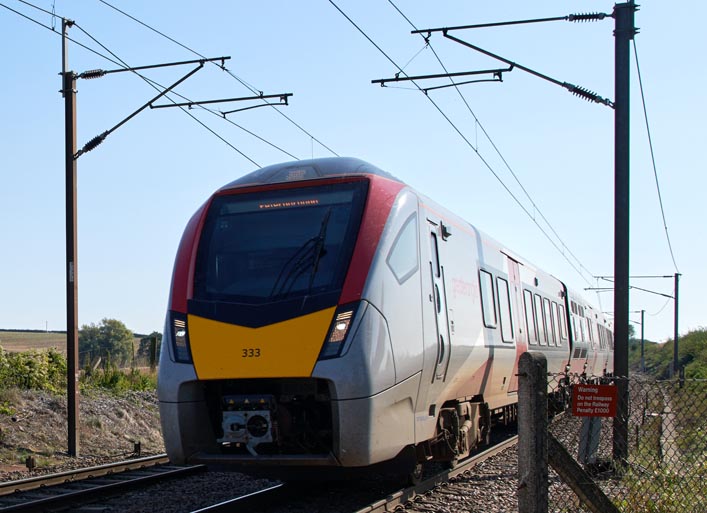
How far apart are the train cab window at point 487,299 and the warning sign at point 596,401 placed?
16.8 ft

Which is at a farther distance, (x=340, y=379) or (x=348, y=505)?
(x=348, y=505)

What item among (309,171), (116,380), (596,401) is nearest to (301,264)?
(309,171)

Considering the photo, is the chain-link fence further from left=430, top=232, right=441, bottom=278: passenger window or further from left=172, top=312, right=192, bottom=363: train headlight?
left=172, top=312, right=192, bottom=363: train headlight

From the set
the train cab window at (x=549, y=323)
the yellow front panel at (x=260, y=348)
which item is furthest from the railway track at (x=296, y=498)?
the train cab window at (x=549, y=323)

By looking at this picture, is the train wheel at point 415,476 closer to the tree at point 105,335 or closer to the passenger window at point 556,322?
the passenger window at point 556,322

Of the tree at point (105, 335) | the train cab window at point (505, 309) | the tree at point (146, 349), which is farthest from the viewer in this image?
the tree at point (105, 335)

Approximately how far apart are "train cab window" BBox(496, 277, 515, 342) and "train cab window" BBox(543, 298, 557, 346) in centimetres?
419

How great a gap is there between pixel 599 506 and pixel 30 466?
9.41 metres

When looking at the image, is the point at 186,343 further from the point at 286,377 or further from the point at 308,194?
the point at 308,194

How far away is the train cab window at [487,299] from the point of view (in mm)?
11438

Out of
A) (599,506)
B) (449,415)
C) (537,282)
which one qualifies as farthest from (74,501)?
(537,282)

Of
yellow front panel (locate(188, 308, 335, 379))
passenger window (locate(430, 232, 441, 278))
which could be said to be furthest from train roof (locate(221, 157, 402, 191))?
yellow front panel (locate(188, 308, 335, 379))

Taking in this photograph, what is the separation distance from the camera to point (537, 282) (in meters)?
17.0

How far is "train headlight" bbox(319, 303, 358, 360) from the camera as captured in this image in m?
7.54
